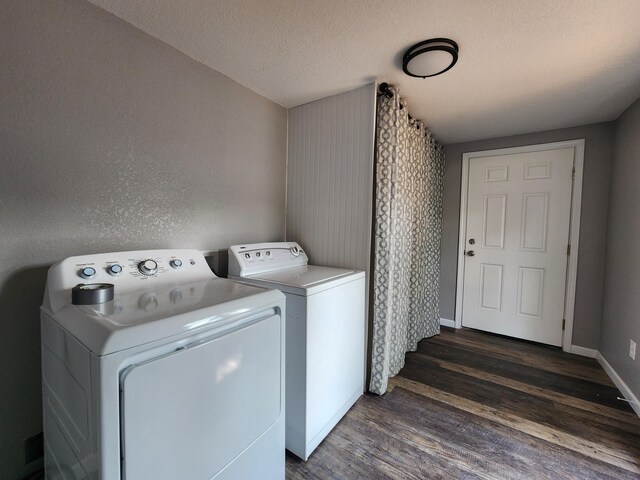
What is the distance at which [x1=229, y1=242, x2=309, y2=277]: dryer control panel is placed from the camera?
5.27 feet

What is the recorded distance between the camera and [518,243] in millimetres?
2738

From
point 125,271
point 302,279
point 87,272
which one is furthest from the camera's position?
point 302,279

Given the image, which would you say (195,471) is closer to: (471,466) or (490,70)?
(471,466)

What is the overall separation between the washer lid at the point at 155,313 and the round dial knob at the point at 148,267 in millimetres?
123

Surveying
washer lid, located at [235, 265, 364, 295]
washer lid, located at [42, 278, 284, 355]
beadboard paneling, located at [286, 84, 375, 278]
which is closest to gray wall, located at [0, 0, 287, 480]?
washer lid, located at [42, 278, 284, 355]

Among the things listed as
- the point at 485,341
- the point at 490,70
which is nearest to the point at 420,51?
the point at 490,70

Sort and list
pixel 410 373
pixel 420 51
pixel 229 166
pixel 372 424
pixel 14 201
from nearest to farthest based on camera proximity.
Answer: pixel 14 201, pixel 420 51, pixel 372 424, pixel 229 166, pixel 410 373

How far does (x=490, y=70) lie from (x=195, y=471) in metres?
2.35

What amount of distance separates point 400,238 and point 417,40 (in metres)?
1.20

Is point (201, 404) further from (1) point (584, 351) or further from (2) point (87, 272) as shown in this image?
(1) point (584, 351)

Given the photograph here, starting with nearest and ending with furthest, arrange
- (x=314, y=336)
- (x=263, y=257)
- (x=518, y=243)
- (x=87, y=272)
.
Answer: (x=87, y=272), (x=314, y=336), (x=263, y=257), (x=518, y=243)

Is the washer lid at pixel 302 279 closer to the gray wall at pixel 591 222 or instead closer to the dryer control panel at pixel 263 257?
the dryer control panel at pixel 263 257

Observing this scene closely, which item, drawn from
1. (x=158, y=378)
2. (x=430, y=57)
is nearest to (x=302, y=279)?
(x=158, y=378)

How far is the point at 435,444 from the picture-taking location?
1441 mm
